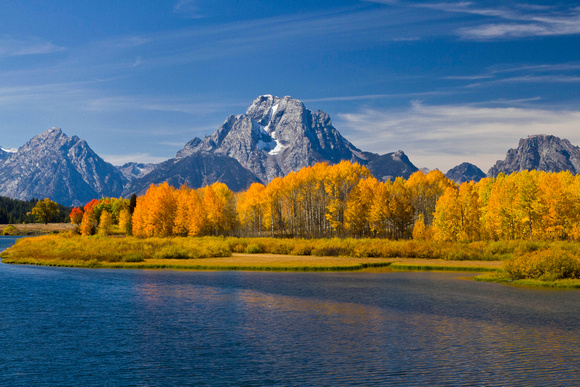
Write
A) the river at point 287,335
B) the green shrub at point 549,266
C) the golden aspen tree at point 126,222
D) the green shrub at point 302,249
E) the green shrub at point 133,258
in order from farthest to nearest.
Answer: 1. the golden aspen tree at point 126,222
2. the green shrub at point 302,249
3. the green shrub at point 133,258
4. the green shrub at point 549,266
5. the river at point 287,335

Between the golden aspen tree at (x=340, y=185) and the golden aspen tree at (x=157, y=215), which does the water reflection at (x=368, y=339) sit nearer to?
the golden aspen tree at (x=340, y=185)

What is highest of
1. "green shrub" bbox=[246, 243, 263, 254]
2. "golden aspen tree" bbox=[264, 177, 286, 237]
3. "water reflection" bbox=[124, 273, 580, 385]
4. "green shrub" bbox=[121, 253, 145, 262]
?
"golden aspen tree" bbox=[264, 177, 286, 237]

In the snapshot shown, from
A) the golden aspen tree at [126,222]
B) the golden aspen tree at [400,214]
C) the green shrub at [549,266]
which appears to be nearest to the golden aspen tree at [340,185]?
the golden aspen tree at [400,214]

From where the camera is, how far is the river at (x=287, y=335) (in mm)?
18891

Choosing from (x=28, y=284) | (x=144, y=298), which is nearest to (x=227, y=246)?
(x=28, y=284)

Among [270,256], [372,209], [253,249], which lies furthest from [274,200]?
[270,256]

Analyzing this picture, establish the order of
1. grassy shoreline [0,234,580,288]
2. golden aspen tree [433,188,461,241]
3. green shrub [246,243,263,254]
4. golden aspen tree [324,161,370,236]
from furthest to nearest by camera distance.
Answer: golden aspen tree [324,161,370,236], golden aspen tree [433,188,461,241], green shrub [246,243,263,254], grassy shoreline [0,234,580,288]

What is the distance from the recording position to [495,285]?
44.6 meters

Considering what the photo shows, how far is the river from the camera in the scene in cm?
1889

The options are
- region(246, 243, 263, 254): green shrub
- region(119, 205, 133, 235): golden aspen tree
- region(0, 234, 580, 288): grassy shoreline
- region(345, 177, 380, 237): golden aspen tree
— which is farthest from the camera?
region(119, 205, 133, 235): golden aspen tree

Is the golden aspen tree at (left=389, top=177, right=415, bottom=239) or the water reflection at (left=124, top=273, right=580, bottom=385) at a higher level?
the golden aspen tree at (left=389, top=177, right=415, bottom=239)

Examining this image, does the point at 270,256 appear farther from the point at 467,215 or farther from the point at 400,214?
the point at 400,214

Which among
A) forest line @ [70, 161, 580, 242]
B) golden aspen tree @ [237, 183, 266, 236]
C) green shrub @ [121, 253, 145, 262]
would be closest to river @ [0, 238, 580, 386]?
green shrub @ [121, 253, 145, 262]

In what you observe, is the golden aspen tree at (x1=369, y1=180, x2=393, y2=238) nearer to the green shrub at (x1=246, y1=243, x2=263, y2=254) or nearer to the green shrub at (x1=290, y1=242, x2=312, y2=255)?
the green shrub at (x1=290, y1=242, x2=312, y2=255)
